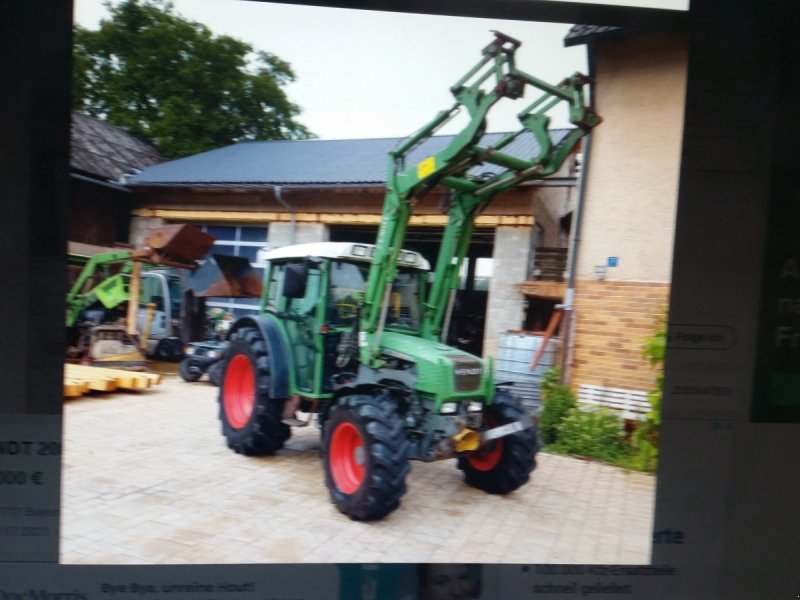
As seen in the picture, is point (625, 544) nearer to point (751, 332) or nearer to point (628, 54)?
point (751, 332)

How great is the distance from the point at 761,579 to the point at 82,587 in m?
2.71

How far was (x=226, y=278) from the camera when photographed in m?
3.12

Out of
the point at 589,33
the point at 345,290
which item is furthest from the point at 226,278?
the point at 589,33

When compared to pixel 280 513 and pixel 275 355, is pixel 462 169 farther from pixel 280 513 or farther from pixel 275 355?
pixel 280 513

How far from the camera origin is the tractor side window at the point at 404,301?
111 inches

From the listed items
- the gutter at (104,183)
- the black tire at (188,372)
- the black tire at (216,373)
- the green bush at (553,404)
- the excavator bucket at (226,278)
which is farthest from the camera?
the black tire at (188,372)

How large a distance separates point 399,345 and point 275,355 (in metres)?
0.76

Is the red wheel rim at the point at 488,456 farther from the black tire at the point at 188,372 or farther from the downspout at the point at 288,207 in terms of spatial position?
the black tire at the point at 188,372

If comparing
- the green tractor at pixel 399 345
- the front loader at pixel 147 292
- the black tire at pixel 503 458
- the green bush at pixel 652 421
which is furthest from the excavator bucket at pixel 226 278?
the green bush at pixel 652 421

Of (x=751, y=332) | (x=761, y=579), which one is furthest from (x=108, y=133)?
(x=761, y=579)

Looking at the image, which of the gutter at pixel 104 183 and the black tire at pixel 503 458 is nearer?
the gutter at pixel 104 183

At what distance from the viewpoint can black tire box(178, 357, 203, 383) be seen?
11.3 ft

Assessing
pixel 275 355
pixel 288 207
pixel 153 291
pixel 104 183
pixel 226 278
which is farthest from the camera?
pixel 153 291

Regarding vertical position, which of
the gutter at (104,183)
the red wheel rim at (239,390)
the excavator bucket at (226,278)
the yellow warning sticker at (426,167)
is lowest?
the red wheel rim at (239,390)
